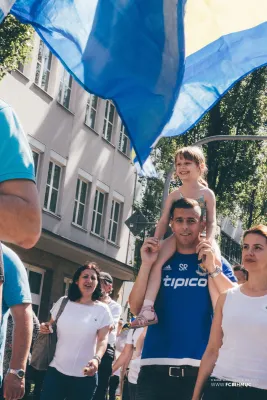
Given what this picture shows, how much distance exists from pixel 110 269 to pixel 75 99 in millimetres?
7059

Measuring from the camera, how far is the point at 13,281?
16.9 feet

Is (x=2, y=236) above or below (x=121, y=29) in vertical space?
below

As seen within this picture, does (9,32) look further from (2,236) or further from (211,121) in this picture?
(211,121)

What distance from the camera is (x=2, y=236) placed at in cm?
292

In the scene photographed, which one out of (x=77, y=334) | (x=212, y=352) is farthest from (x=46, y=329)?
(x=212, y=352)

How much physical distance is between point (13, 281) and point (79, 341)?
4.55 metres

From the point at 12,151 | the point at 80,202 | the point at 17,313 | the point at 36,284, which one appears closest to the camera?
the point at 12,151

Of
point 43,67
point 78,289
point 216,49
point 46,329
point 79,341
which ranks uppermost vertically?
point 43,67

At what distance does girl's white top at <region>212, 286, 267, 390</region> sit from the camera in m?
5.67

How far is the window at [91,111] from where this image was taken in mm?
32250

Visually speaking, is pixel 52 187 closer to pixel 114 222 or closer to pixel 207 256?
pixel 114 222

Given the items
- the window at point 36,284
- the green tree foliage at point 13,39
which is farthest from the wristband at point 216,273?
the window at point 36,284

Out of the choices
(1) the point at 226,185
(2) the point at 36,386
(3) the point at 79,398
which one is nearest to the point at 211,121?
(1) the point at 226,185

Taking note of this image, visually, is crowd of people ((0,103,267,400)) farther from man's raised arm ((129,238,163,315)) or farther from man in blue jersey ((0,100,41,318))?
man in blue jersey ((0,100,41,318))
